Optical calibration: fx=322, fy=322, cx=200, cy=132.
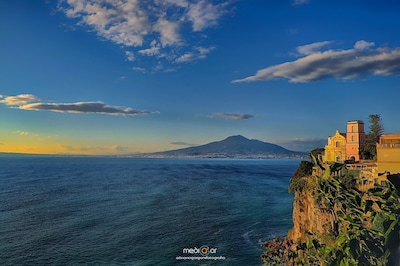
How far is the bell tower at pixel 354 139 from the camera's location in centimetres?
2358

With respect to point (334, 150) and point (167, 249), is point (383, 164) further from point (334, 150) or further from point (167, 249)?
point (167, 249)

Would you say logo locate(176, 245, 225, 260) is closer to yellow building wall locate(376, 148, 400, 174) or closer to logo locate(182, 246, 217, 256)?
logo locate(182, 246, 217, 256)

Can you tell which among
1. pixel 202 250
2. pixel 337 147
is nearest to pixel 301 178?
pixel 337 147

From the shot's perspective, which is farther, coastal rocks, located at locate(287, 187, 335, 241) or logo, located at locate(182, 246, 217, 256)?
logo, located at locate(182, 246, 217, 256)

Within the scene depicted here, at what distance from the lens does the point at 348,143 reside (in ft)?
80.1

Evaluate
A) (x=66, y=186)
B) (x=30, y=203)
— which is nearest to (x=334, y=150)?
(x=30, y=203)

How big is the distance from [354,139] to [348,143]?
535 millimetres

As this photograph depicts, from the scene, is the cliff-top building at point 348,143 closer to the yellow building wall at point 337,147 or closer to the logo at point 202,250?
the yellow building wall at point 337,147

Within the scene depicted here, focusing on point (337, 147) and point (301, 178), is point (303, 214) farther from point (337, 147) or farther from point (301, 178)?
point (337, 147)

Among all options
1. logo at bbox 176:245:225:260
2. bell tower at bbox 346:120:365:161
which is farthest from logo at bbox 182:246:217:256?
bell tower at bbox 346:120:365:161

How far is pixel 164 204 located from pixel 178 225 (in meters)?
10.6

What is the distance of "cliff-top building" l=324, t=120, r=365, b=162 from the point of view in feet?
77.6

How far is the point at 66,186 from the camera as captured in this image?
5944 cm

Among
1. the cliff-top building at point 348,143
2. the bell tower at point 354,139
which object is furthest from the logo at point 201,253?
the bell tower at point 354,139
